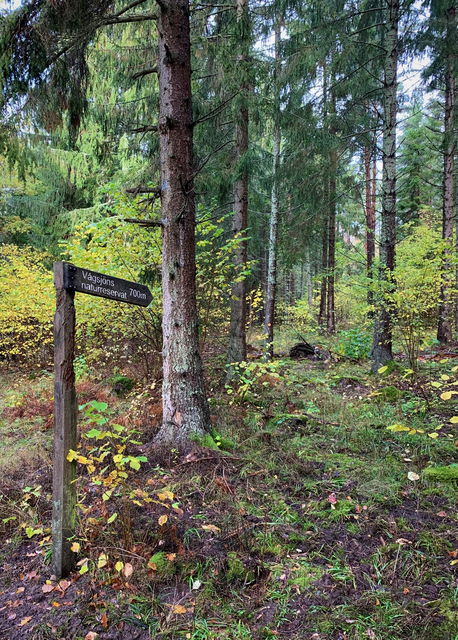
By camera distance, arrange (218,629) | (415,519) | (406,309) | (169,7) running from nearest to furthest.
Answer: (218,629)
(415,519)
(169,7)
(406,309)

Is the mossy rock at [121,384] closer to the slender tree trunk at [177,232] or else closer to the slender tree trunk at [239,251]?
the slender tree trunk at [239,251]

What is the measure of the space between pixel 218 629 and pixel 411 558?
150 cm

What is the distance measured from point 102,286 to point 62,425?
109cm

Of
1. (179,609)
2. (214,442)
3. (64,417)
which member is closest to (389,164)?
(214,442)

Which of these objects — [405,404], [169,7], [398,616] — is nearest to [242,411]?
[405,404]

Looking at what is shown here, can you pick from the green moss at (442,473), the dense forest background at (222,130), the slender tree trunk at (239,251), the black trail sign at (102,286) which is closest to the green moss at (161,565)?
the black trail sign at (102,286)

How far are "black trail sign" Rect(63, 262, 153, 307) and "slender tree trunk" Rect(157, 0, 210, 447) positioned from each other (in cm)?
85

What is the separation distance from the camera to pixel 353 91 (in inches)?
369

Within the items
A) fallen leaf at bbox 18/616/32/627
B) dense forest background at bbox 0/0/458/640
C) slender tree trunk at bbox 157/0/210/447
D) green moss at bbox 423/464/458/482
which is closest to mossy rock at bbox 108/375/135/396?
dense forest background at bbox 0/0/458/640

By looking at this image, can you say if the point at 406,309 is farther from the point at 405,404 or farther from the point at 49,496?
the point at 49,496

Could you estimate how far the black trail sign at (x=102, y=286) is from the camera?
2605 mm

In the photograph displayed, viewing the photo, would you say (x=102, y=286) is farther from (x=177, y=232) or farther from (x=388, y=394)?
(x=388, y=394)

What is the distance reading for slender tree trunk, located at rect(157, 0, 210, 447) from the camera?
13.6 feet

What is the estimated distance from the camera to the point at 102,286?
2.88 meters
